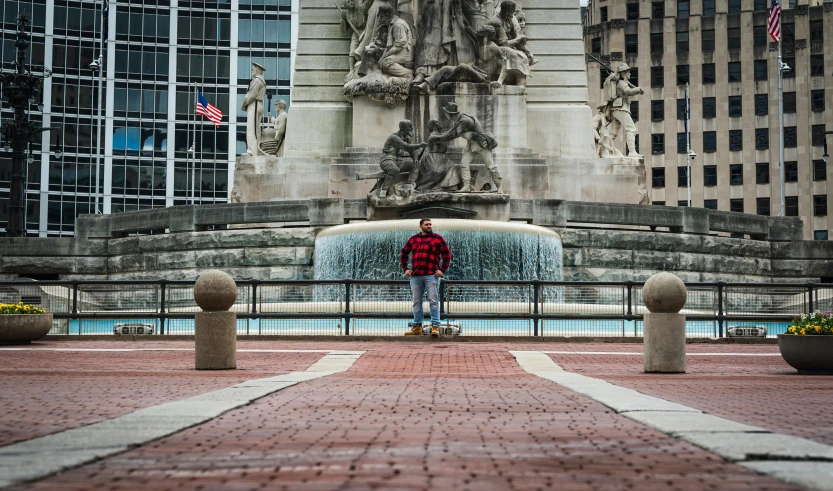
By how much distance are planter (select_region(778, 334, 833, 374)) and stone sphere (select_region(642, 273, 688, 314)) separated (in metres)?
1.45

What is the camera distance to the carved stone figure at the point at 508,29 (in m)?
37.3

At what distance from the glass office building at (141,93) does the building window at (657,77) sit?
29657mm

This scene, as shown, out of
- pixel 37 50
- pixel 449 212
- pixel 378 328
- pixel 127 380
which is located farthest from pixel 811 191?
pixel 127 380

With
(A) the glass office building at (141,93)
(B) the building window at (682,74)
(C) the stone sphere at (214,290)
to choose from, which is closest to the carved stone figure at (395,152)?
(C) the stone sphere at (214,290)

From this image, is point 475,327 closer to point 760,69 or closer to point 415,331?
point 415,331

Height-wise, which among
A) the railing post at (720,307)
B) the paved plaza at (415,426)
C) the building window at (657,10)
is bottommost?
the paved plaza at (415,426)

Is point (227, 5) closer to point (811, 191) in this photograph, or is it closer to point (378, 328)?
point (811, 191)

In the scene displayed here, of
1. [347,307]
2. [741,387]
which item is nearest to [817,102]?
[347,307]

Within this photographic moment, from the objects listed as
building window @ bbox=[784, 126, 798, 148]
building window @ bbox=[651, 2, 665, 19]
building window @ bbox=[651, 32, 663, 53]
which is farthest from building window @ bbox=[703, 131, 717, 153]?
building window @ bbox=[651, 2, 665, 19]

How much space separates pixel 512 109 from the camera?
37500 mm

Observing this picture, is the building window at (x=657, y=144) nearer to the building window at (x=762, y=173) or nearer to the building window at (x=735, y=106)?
the building window at (x=735, y=106)

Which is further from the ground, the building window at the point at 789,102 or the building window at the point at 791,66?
the building window at the point at 791,66

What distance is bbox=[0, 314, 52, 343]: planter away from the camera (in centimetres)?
2050

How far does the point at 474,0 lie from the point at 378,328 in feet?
59.7
